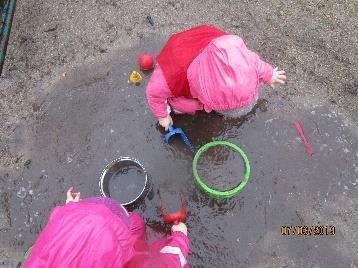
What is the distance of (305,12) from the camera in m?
3.46

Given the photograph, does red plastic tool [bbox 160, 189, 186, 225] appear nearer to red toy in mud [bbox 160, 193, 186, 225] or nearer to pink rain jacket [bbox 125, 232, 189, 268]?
red toy in mud [bbox 160, 193, 186, 225]

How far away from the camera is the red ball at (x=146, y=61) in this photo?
10.5ft

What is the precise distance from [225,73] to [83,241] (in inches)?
43.7

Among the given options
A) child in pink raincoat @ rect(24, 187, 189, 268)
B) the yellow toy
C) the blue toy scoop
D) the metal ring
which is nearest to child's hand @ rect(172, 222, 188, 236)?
the metal ring

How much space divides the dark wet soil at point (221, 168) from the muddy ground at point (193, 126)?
0.12 meters

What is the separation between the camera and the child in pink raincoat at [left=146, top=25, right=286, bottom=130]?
7.16 feet

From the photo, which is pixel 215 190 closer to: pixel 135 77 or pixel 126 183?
pixel 126 183

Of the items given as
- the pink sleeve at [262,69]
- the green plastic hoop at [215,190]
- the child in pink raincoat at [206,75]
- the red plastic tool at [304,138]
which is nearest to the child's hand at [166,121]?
the child in pink raincoat at [206,75]

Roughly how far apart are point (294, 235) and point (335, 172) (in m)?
0.56

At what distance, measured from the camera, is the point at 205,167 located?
9.56ft

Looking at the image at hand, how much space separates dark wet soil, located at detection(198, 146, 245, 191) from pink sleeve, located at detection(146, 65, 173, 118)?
51 centimetres

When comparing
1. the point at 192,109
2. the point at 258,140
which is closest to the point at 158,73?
the point at 192,109

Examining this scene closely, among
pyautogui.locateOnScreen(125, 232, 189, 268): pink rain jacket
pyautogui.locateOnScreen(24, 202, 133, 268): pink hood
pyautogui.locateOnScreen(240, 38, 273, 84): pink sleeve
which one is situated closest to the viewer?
pyautogui.locateOnScreen(24, 202, 133, 268): pink hood

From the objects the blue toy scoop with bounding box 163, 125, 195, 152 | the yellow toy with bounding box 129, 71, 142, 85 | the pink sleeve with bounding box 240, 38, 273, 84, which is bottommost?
the blue toy scoop with bounding box 163, 125, 195, 152
